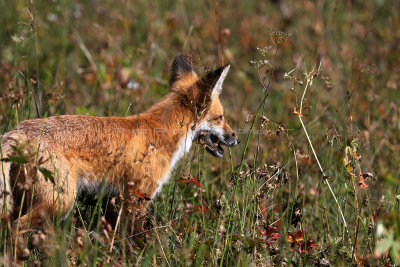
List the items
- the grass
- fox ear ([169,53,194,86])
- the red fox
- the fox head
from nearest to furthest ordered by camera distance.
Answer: the grass < the red fox < the fox head < fox ear ([169,53,194,86])

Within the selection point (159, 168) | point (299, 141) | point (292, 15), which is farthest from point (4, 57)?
point (292, 15)

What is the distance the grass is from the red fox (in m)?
0.21

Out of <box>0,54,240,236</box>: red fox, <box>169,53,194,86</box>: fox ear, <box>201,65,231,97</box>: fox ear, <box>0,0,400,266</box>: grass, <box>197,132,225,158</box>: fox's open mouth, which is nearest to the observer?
<box>0,0,400,266</box>: grass

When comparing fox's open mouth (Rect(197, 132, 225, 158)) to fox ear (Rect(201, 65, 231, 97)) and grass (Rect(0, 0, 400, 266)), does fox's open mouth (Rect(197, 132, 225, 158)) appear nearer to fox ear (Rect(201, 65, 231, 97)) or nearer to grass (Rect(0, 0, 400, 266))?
grass (Rect(0, 0, 400, 266))

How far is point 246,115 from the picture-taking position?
7094 mm

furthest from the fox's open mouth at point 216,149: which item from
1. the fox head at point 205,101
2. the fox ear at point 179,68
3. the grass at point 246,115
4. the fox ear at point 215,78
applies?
the fox ear at point 179,68

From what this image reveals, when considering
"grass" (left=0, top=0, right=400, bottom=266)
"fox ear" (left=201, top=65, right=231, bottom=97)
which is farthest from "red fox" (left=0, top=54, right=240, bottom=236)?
"grass" (left=0, top=0, right=400, bottom=266)

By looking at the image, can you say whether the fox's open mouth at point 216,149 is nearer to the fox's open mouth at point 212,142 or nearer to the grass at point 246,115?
the fox's open mouth at point 212,142

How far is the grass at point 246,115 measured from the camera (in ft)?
13.0

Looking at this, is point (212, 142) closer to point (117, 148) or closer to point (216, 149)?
point (216, 149)

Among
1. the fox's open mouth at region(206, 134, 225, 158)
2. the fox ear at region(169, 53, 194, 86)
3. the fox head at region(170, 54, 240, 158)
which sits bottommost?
the fox's open mouth at region(206, 134, 225, 158)

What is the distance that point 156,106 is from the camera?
5.50m

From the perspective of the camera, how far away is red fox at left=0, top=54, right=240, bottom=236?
4.14 metres

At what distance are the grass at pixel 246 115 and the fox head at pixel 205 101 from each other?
23 centimetres
